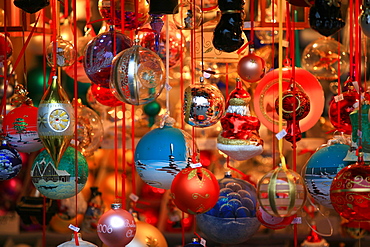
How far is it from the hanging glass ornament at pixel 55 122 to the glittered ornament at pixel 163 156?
0.24m

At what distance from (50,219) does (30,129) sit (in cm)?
98

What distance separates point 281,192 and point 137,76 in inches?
20.1

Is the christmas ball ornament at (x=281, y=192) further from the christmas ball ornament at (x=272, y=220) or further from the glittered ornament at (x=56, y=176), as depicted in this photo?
the glittered ornament at (x=56, y=176)

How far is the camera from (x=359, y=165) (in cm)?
205

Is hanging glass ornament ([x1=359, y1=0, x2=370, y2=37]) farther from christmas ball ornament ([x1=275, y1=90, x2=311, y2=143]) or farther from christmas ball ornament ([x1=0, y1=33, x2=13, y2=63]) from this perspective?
christmas ball ornament ([x1=0, y1=33, x2=13, y2=63])

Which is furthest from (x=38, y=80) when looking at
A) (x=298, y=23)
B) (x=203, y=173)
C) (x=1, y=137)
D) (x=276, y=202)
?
(x=276, y=202)

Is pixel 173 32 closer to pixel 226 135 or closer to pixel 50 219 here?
pixel 226 135

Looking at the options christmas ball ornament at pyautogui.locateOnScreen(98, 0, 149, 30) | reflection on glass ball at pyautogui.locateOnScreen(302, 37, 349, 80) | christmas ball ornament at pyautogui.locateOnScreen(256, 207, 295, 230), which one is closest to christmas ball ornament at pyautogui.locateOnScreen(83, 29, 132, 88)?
christmas ball ornament at pyautogui.locateOnScreen(98, 0, 149, 30)

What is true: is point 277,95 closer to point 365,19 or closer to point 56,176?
point 365,19

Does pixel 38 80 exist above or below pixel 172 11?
below

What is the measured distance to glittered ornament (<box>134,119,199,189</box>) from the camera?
2.31 metres

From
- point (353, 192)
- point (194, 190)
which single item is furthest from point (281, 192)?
point (194, 190)

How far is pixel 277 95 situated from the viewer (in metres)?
2.46

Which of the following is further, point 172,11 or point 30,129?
point 30,129
